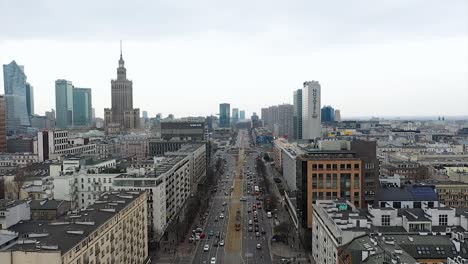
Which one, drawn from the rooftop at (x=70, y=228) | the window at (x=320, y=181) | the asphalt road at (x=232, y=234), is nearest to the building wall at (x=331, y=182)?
the window at (x=320, y=181)

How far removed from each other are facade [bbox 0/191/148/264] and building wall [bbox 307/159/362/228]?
21.8m

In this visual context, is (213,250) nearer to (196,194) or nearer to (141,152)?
(196,194)

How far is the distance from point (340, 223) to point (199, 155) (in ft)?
252

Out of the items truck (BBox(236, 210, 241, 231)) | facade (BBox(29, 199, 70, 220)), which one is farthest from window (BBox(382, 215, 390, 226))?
facade (BBox(29, 199, 70, 220))

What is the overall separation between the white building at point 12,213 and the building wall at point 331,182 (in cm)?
3620

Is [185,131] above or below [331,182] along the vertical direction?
above

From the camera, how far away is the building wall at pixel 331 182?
61.2m

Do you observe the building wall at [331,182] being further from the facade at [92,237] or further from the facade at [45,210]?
the facade at [45,210]

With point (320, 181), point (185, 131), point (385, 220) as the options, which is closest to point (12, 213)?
point (320, 181)

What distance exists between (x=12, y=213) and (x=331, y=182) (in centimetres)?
3954

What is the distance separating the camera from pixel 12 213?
54344mm

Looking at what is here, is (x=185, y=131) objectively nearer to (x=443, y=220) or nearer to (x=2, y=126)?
(x=2, y=126)

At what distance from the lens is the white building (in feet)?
173

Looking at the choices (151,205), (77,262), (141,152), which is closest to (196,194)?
(151,205)
